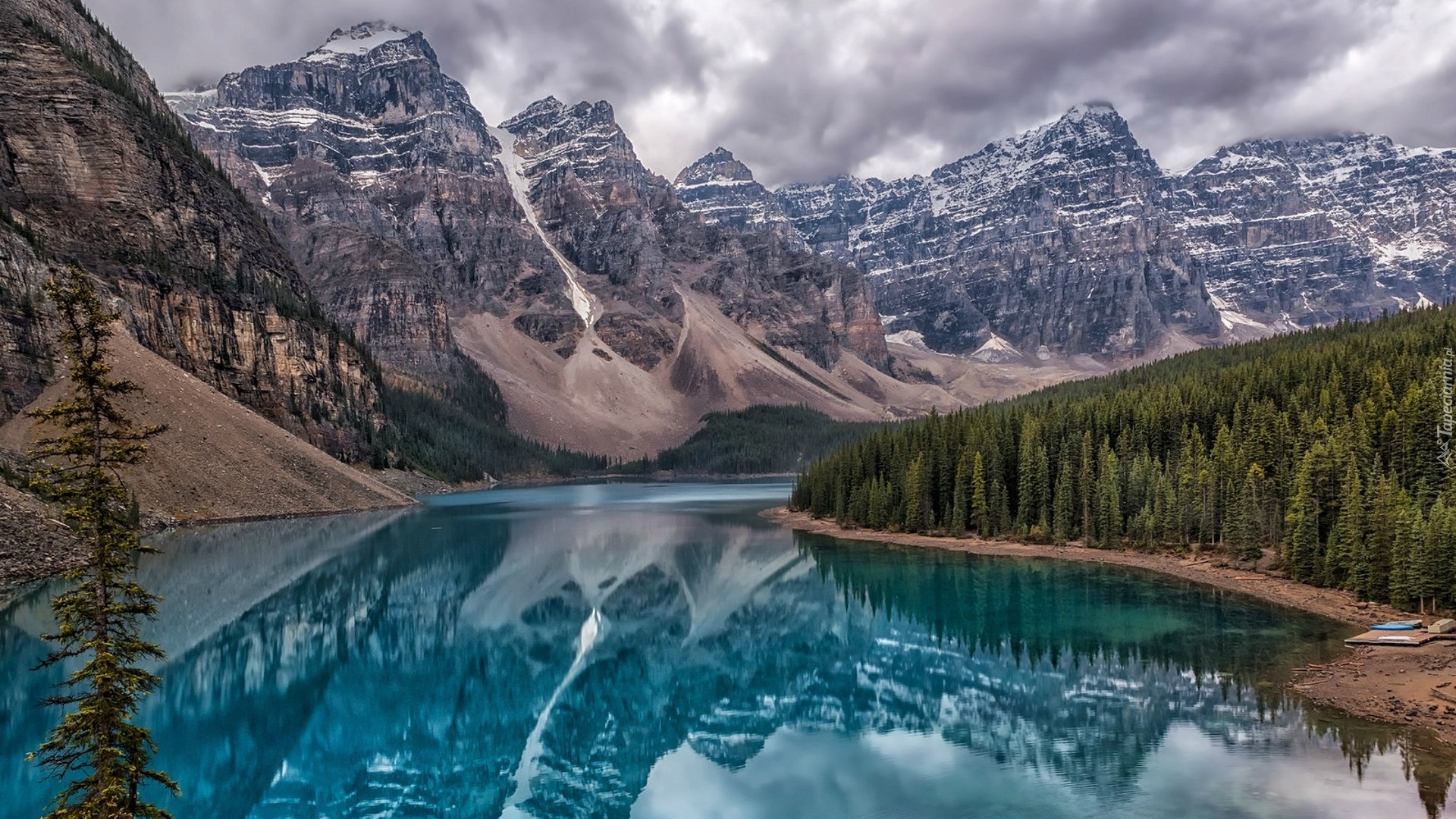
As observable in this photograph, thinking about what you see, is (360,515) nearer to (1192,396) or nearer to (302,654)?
(302,654)

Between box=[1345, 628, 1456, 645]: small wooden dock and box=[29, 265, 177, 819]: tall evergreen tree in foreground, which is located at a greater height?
box=[29, 265, 177, 819]: tall evergreen tree in foreground

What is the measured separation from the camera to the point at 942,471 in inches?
3423

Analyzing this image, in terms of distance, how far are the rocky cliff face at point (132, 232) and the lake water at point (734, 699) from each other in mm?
60017

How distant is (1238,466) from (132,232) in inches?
4964

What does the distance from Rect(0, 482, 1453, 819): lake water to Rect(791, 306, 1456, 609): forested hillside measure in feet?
20.4

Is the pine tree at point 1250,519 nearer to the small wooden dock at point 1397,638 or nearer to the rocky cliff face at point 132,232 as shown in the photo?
the small wooden dock at point 1397,638

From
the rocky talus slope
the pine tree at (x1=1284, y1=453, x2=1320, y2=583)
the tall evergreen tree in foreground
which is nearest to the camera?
the tall evergreen tree in foreground

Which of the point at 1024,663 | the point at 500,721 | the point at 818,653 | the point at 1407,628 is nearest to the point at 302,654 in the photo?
the point at 500,721

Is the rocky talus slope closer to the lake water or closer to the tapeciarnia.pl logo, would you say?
the lake water

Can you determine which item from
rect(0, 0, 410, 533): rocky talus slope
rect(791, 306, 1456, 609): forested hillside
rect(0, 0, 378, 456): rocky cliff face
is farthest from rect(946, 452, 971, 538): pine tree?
rect(0, 0, 378, 456): rocky cliff face

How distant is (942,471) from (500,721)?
6138 centimetres

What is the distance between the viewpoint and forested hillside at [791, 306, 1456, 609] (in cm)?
4800

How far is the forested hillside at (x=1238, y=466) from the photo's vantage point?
48000 millimetres

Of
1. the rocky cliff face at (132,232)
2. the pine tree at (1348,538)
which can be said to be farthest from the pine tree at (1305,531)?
the rocky cliff face at (132,232)
